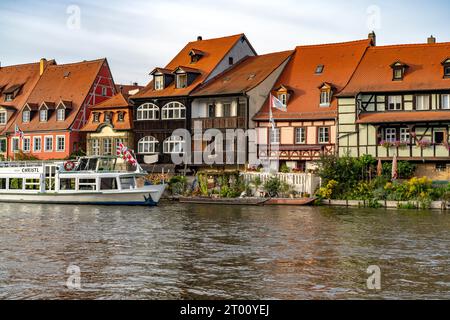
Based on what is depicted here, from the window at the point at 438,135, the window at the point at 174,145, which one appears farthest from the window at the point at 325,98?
the window at the point at 174,145

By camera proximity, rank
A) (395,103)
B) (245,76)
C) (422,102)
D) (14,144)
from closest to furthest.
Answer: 1. (422,102)
2. (395,103)
3. (245,76)
4. (14,144)

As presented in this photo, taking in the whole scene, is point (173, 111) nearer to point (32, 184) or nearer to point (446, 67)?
point (32, 184)

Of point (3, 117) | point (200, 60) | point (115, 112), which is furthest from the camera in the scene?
point (3, 117)

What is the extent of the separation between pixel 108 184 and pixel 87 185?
6.32 ft

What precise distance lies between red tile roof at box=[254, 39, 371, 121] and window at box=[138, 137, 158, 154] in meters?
9.24

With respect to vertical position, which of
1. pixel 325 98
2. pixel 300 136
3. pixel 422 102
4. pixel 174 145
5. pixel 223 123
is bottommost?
pixel 174 145

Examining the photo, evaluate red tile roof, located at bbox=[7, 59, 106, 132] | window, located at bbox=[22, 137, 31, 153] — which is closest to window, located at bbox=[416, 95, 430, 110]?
red tile roof, located at bbox=[7, 59, 106, 132]

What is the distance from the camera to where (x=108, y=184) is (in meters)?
49.1

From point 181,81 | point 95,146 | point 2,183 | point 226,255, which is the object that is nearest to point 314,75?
Answer: point 181,81

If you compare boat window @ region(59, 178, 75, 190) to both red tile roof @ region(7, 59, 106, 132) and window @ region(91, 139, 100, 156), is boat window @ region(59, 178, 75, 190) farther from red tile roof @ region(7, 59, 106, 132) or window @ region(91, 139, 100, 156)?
red tile roof @ region(7, 59, 106, 132)

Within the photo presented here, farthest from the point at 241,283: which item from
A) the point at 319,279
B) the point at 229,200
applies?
the point at 229,200

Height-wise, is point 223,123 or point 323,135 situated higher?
point 223,123

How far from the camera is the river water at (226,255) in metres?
18.5

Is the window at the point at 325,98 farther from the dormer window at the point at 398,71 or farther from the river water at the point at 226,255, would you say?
the river water at the point at 226,255
